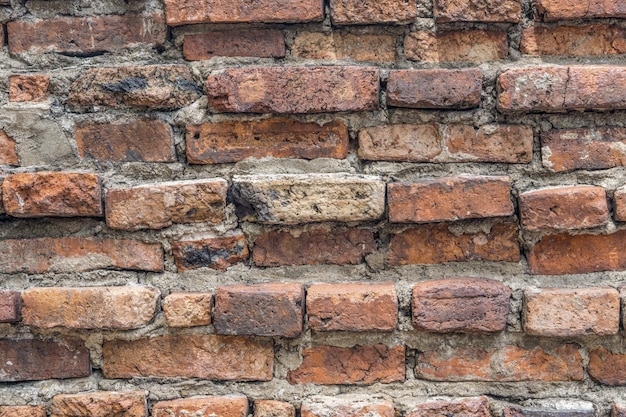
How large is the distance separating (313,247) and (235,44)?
0.36 metres

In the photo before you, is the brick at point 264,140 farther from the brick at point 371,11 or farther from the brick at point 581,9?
the brick at point 581,9

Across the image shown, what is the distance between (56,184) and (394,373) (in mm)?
632

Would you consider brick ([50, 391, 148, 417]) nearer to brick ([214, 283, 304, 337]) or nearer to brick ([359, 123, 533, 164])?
brick ([214, 283, 304, 337])

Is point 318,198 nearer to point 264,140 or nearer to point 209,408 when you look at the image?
point 264,140

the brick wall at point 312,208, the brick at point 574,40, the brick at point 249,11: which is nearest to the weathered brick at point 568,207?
the brick wall at point 312,208

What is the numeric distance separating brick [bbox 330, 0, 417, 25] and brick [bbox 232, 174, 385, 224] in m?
0.25

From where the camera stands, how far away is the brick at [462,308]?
906 millimetres

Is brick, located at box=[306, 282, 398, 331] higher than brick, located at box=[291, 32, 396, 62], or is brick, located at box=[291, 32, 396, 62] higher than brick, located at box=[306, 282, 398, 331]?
brick, located at box=[291, 32, 396, 62]

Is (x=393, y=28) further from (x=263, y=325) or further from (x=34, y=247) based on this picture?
(x=34, y=247)

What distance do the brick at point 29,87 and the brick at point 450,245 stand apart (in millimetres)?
631

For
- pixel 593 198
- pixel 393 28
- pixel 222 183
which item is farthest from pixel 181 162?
pixel 593 198

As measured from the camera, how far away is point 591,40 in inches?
36.7

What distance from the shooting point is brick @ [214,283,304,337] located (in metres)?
0.90

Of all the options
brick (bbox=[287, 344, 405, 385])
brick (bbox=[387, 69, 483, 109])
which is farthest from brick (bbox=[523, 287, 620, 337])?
brick (bbox=[387, 69, 483, 109])
